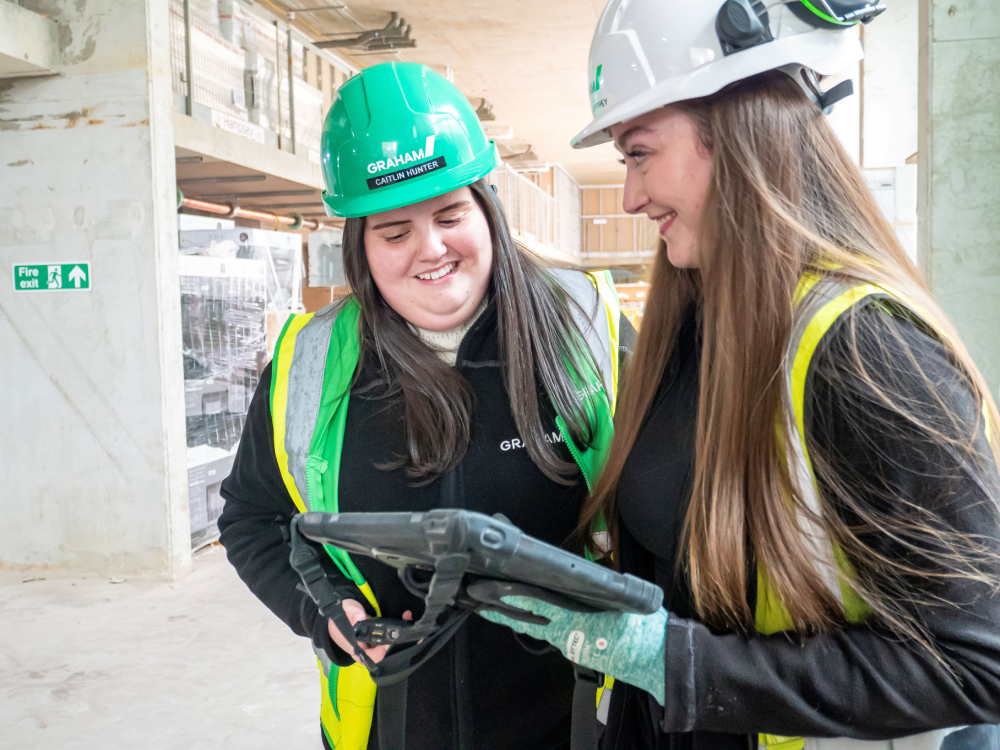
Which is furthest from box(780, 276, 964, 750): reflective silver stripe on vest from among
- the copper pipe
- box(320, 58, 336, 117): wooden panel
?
box(320, 58, 336, 117): wooden panel

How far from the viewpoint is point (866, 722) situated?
0.82 meters

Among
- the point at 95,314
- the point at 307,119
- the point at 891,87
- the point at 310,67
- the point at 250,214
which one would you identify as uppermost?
the point at 891,87

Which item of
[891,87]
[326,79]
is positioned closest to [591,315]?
[326,79]

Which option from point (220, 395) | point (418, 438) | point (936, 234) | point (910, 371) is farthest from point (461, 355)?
point (220, 395)

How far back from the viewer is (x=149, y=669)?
129 inches

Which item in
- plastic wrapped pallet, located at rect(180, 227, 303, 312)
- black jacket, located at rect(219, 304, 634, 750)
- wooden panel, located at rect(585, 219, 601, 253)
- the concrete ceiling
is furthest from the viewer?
wooden panel, located at rect(585, 219, 601, 253)

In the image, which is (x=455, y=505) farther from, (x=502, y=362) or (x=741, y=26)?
(x=741, y=26)

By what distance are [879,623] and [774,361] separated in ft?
1.00

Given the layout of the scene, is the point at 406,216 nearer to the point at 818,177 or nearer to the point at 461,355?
the point at 461,355

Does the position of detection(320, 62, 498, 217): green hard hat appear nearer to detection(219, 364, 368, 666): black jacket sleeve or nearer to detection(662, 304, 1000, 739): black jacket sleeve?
detection(219, 364, 368, 666): black jacket sleeve

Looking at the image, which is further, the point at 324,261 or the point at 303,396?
the point at 324,261

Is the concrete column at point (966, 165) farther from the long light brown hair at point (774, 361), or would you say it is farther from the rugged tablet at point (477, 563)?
the rugged tablet at point (477, 563)

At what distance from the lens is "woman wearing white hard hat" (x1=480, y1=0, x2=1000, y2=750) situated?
0.77m

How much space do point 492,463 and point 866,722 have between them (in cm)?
75
